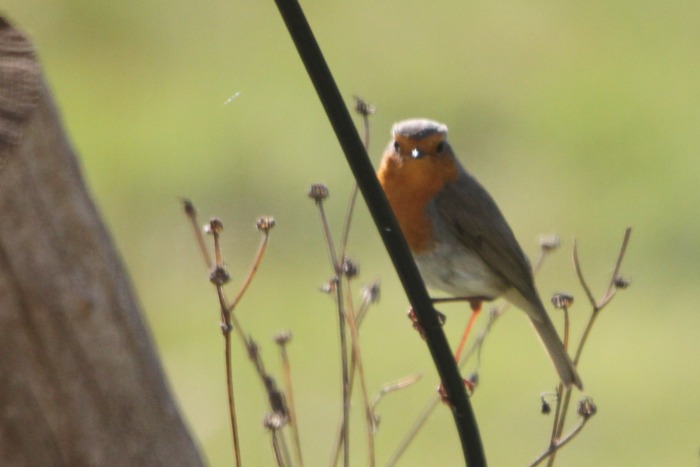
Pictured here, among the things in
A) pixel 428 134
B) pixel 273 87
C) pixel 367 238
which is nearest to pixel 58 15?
pixel 273 87

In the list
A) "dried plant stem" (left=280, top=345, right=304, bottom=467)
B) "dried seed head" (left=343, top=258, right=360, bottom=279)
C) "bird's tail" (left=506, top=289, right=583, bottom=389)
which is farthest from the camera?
"bird's tail" (left=506, top=289, right=583, bottom=389)

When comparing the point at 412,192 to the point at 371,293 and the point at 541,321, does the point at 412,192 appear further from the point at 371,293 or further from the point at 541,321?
the point at 371,293

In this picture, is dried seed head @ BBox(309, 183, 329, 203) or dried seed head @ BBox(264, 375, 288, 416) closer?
dried seed head @ BBox(264, 375, 288, 416)

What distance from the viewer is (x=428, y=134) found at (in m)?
4.30

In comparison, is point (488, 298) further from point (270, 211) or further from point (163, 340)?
point (270, 211)

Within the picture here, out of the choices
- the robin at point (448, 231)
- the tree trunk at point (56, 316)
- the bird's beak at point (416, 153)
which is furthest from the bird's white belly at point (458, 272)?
the tree trunk at point (56, 316)

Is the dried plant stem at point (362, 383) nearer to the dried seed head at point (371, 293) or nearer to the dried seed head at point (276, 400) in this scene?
the dried seed head at point (371, 293)

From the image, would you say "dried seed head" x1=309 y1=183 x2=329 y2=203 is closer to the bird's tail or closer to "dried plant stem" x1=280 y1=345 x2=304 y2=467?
"dried plant stem" x1=280 y1=345 x2=304 y2=467

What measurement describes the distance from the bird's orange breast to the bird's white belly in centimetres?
5

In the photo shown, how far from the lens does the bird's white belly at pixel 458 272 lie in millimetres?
4234

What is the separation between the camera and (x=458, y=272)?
14.0 feet

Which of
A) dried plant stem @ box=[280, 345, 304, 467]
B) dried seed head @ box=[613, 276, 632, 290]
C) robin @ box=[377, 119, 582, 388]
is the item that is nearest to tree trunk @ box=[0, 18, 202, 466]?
dried plant stem @ box=[280, 345, 304, 467]

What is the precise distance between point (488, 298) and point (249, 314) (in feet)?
10.2

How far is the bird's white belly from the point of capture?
4.23 metres
